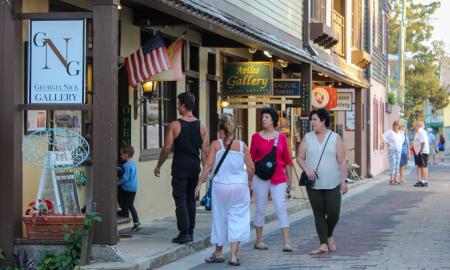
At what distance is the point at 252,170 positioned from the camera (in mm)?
9492

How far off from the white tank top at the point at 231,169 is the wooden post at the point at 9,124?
2192 millimetres

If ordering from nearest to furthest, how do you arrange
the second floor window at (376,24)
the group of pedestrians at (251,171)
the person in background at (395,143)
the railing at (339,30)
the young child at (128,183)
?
the group of pedestrians at (251,171), the young child at (128,183), the person in background at (395,143), the railing at (339,30), the second floor window at (376,24)

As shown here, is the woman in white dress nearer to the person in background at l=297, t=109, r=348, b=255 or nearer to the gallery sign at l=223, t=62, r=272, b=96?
the person in background at l=297, t=109, r=348, b=255

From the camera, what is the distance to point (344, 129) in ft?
95.5

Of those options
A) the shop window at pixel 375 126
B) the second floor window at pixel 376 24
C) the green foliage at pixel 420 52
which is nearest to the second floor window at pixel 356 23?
the second floor window at pixel 376 24

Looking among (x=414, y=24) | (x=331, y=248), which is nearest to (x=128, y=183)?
(x=331, y=248)

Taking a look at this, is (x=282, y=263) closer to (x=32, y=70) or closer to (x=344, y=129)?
(x=32, y=70)

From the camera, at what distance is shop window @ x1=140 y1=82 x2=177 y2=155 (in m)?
12.7

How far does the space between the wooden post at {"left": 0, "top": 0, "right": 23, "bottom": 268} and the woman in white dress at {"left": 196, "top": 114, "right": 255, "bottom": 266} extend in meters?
2.11

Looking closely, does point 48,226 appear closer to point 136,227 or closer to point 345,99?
point 136,227

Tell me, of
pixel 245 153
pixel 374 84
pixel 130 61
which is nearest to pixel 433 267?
pixel 245 153

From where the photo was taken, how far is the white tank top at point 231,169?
926cm

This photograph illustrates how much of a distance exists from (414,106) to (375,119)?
25.1 meters

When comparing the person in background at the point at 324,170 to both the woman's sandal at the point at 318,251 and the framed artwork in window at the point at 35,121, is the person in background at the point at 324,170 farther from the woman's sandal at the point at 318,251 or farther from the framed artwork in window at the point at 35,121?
the framed artwork in window at the point at 35,121
